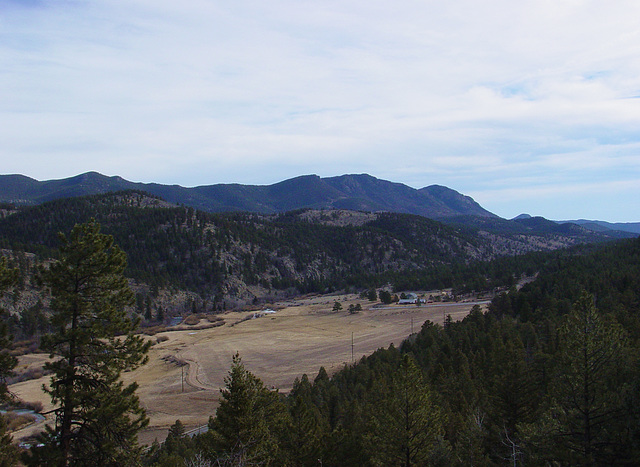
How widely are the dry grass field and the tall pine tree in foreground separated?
29.5 m

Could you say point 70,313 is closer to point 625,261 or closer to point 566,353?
point 566,353

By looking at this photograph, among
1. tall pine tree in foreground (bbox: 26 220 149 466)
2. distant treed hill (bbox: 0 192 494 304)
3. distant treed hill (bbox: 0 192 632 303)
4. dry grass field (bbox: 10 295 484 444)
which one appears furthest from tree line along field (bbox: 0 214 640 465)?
distant treed hill (bbox: 0 192 494 304)

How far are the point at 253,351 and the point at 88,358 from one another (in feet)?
220

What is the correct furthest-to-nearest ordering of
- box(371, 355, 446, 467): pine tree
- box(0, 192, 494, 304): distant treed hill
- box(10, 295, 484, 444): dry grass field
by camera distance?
box(0, 192, 494, 304): distant treed hill
box(10, 295, 484, 444): dry grass field
box(371, 355, 446, 467): pine tree

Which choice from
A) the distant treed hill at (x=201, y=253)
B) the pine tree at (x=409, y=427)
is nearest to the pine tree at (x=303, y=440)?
the pine tree at (x=409, y=427)

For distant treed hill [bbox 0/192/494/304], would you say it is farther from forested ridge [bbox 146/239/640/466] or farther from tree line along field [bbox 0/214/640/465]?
forested ridge [bbox 146/239/640/466]

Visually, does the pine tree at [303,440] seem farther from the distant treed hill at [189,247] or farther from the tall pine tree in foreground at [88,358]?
the distant treed hill at [189,247]

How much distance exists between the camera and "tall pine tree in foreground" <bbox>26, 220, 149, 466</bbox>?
14.3 metres

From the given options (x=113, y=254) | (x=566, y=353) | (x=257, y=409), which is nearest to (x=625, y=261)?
(x=566, y=353)

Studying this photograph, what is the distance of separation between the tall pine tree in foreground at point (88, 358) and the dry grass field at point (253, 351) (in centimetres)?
2953

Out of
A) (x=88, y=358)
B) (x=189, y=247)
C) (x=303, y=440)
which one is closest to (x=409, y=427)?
(x=303, y=440)

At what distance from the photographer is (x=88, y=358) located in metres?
14.9

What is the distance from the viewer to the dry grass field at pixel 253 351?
53.7 metres

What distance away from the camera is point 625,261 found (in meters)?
81.3
